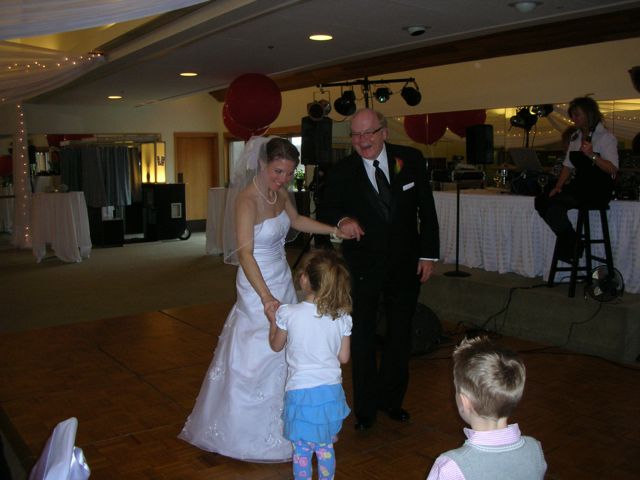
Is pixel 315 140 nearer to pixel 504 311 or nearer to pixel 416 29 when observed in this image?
pixel 416 29

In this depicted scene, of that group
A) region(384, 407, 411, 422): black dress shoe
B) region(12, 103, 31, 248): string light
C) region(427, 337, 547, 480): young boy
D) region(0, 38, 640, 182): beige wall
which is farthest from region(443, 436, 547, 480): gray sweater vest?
region(12, 103, 31, 248): string light

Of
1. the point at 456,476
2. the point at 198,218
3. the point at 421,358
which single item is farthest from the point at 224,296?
the point at 198,218

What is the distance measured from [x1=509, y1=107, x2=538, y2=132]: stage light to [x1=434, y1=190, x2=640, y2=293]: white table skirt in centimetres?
179

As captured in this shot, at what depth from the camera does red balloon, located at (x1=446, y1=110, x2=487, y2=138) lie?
9023mm

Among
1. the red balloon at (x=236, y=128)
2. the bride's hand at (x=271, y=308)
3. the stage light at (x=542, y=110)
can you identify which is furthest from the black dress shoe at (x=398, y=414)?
the stage light at (x=542, y=110)

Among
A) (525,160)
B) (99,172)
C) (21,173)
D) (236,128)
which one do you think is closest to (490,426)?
(525,160)

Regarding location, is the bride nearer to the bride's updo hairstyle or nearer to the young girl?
the bride's updo hairstyle

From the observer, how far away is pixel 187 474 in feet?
9.85

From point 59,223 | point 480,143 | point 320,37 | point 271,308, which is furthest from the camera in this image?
point 59,223

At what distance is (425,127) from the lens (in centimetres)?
986

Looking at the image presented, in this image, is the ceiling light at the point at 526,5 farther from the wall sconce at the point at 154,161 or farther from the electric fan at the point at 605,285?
the wall sconce at the point at 154,161

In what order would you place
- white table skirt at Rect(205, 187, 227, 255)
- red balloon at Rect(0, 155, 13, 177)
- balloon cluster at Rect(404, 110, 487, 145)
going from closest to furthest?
balloon cluster at Rect(404, 110, 487, 145) < white table skirt at Rect(205, 187, 227, 255) < red balloon at Rect(0, 155, 13, 177)

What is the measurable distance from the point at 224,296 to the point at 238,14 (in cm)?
315

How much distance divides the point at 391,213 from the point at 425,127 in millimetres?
6838
